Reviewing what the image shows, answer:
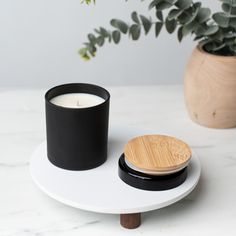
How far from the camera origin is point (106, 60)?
1579mm

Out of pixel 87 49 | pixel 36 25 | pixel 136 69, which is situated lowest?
pixel 136 69

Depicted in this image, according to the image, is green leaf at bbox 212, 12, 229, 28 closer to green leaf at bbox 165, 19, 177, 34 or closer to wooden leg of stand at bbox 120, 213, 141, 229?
green leaf at bbox 165, 19, 177, 34

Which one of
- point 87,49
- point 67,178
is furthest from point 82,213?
point 87,49

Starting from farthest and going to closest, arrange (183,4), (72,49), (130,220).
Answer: (72,49), (183,4), (130,220)

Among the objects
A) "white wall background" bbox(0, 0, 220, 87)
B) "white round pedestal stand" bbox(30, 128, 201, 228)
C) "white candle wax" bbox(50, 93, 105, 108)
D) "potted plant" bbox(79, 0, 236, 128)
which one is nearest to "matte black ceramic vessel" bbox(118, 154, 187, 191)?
"white round pedestal stand" bbox(30, 128, 201, 228)

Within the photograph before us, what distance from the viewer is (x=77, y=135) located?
754mm

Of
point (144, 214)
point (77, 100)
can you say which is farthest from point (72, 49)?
point (144, 214)

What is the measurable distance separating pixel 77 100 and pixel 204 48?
0.28 m

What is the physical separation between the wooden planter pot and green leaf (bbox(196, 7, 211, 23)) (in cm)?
6

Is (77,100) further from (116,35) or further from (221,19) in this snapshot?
(221,19)

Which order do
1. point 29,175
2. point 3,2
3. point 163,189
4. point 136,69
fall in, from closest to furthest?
point 163,189
point 29,175
point 3,2
point 136,69

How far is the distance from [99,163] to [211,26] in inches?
12.0

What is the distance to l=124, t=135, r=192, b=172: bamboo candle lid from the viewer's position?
722mm

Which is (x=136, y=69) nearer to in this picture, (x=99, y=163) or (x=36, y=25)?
(x=36, y=25)
